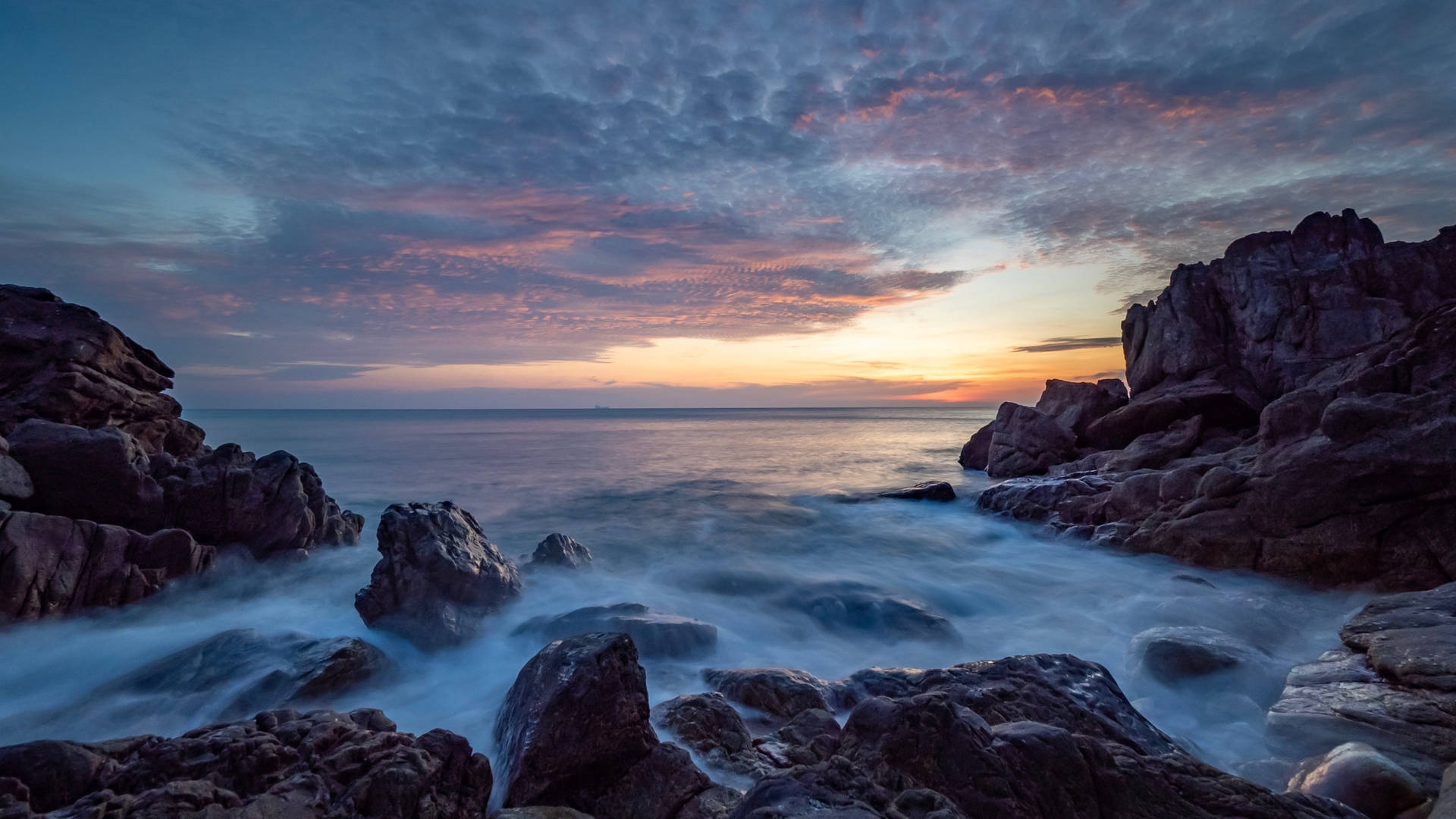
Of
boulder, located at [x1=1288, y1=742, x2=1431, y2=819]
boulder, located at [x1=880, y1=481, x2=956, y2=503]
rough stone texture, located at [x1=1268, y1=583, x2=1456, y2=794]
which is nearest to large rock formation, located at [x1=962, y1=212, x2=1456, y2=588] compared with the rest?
boulder, located at [x1=880, y1=481, x2=956, y2=503]

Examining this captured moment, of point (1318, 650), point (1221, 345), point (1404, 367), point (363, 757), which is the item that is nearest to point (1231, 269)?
point (1221, 345)

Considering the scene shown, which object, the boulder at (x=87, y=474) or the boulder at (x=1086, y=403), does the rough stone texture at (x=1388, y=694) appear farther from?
the boulder at (x=1086, y=403)

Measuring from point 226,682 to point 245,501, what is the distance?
4925 millimetres

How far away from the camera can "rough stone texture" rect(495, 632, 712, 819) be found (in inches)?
172

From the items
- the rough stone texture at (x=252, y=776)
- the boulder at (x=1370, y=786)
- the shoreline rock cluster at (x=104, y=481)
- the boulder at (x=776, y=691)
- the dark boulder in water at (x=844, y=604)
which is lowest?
the dark boulder in water at (x=844, y=604)

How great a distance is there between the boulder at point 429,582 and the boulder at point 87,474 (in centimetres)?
371

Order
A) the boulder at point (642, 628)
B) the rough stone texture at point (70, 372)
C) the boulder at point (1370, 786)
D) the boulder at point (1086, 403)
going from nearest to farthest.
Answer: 1. the boulder at point (1370, 786)
2. the boulder at point (642, 628)
3. the rough stone texture at point (70, 372)
4. the boulder at point (1086, 403)

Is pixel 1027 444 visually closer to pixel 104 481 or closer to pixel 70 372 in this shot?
pixel 104 481

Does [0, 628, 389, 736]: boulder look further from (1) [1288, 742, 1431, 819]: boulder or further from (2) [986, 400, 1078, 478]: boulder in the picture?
(2) [986, 400, 1078, 478]: boulder

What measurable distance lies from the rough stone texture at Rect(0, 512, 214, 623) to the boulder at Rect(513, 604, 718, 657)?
18.0 ft

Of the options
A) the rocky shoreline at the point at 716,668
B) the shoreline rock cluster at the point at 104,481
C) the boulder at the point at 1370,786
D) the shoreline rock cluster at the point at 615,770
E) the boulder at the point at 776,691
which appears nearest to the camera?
the shoreline rock cluster at the point at 615,770

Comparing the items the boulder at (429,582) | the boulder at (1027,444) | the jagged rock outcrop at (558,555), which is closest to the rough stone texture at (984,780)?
the boulder at (429,582)

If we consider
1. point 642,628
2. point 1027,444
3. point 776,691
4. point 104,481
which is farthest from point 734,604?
point 1027,444

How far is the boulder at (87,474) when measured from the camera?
855 centimetres
